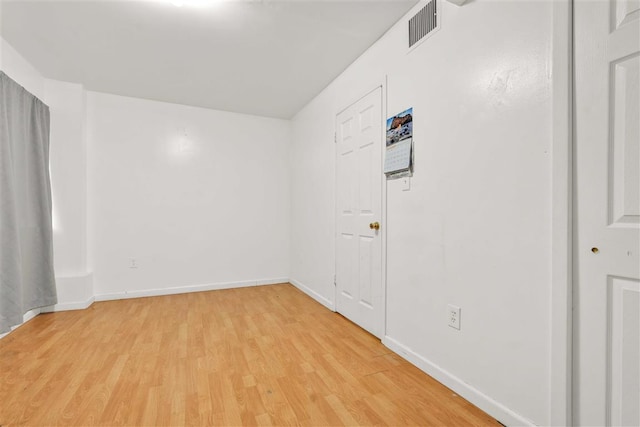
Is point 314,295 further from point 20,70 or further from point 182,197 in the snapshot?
point 20,70

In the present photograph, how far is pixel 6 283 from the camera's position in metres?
2.37

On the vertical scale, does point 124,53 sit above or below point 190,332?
above

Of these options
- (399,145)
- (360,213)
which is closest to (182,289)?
(360,213)

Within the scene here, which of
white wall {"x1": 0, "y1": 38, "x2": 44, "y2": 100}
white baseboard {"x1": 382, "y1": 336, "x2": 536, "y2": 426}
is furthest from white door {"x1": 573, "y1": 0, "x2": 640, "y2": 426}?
white wall {"x1": 0, "y1": 38, "x2": 44, "y2": 100}

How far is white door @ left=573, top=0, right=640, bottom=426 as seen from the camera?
1055 millimetres

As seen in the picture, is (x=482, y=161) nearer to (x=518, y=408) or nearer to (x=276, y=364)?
(x=518, y=408)

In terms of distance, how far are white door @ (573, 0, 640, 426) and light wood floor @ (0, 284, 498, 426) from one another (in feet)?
1.87

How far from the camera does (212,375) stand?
6.17ft

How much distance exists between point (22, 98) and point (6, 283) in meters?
1.61

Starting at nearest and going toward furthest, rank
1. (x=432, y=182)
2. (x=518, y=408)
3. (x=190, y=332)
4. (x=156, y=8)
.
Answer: (x=518, y=408) → (x=432, y=182) → (x=156, y=8) → (x=190, y=332)

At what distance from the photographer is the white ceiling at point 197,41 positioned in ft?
6.68

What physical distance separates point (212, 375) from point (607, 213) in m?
2.18

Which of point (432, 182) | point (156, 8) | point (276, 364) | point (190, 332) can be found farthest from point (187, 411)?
point (156, 8)

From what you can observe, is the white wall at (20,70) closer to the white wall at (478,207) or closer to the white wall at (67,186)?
the white wall at (67,186)
